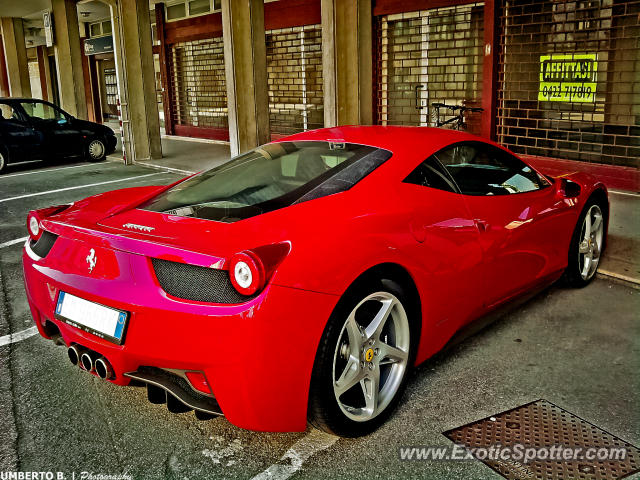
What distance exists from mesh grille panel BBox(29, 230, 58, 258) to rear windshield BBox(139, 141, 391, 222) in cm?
46

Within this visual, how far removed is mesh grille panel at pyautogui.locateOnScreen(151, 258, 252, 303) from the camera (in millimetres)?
2387

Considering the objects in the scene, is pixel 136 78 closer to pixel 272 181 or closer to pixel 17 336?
pixel 17 336

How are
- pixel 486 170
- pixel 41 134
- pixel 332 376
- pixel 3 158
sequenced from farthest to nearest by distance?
1. pixel 41 134
2. pixel 3 158
3. pixel 486 170
4. pixel 332 376

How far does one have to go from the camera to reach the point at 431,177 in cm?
333

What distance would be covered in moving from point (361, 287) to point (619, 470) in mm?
1304

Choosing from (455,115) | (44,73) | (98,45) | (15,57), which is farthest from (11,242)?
(44,73)

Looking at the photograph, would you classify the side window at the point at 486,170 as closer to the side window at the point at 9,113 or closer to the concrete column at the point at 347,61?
the concrete column at the point at 347,61

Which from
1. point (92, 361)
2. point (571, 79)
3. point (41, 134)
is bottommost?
point (92, 361)

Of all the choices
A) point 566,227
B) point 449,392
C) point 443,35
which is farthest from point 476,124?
point 449,392

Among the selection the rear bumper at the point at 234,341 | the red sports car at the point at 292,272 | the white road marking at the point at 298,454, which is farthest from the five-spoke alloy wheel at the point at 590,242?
the rear bumper at the point at 234,341

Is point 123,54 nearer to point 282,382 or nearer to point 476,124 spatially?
Answer: point 476,124

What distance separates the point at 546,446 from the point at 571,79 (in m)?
7.55

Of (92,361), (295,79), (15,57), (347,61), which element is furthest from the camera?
(15,57)

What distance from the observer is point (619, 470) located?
2580 millimetres
